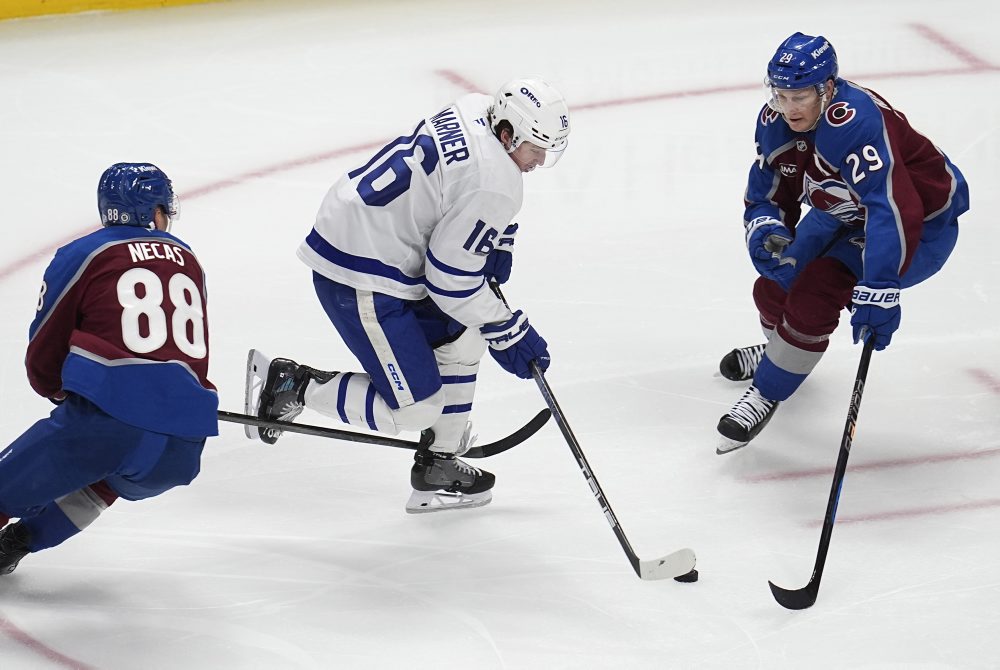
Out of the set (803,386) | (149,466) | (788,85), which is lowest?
(803,386)

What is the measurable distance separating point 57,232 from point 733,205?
2.46 metres

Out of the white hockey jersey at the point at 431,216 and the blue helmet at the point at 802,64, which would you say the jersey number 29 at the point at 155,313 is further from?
the blue helmet at the point at 802,64

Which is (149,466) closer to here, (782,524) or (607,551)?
(607,551)

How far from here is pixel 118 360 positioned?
2.89 metres

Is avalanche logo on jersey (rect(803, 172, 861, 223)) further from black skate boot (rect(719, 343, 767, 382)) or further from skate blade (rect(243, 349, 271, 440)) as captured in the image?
skate blade (rect(243, 349, 271, 440))

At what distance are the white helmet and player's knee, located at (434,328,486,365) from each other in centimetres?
51

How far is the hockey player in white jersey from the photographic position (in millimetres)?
3201

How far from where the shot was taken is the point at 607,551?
11.0 feet

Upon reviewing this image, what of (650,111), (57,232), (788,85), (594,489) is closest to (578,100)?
(650,111)

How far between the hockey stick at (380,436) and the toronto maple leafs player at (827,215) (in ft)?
1.64

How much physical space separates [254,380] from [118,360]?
32.6 inches

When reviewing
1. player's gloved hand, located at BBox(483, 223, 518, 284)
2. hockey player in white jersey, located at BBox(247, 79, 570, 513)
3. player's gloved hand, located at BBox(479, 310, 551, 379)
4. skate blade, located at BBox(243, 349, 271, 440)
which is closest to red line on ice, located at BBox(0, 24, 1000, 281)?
skate blade, located at BBox(243, 349, 271, 440)

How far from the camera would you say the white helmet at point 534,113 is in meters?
3.16

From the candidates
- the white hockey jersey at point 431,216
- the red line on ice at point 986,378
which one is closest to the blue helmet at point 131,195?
the white hockey jersey at point 431,216
